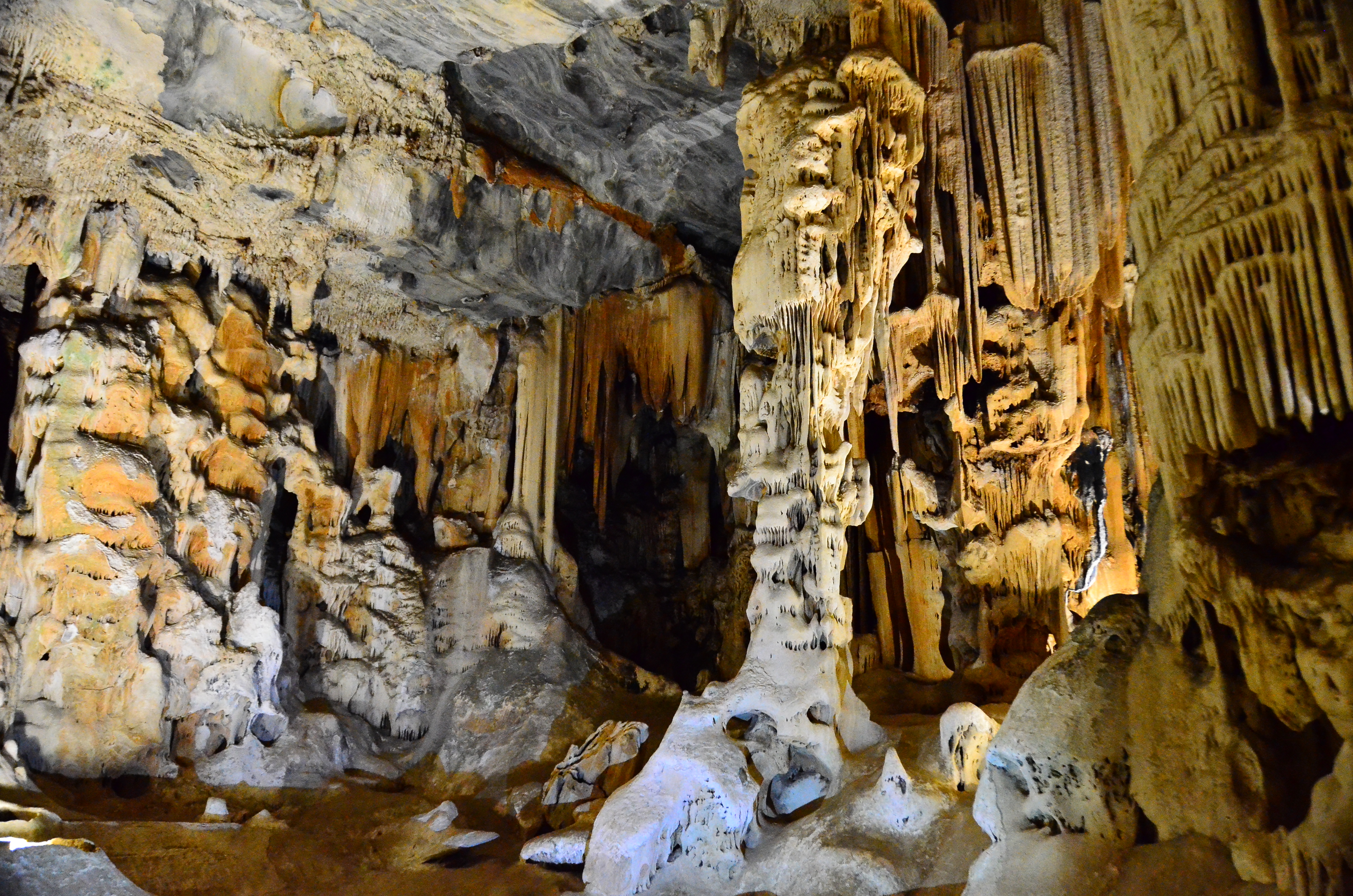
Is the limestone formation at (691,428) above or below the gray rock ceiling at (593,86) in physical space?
below

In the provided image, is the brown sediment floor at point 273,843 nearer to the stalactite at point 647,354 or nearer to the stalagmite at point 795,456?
the stalagmite at point 795,456

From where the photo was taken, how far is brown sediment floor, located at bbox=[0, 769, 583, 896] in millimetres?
6969

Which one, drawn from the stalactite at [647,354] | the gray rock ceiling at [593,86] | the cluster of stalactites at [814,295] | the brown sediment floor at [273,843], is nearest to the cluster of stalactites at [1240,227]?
the cluster of stalactites at [814,295]

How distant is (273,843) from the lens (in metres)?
7.68

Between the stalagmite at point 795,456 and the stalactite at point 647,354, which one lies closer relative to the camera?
the stalagmite at point 795,456

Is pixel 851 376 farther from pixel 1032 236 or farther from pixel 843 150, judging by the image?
pixel 1032 236

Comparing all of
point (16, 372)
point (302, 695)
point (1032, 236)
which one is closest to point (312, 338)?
point (16, 372)

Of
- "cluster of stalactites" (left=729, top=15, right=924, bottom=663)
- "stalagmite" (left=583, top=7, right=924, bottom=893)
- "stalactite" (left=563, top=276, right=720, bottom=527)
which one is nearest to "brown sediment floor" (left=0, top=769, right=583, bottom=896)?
"stalagmite" (left=583, top=7, right=924, bottom=893)

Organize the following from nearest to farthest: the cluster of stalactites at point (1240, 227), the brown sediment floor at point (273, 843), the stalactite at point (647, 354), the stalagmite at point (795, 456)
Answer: the cluster of stalactites at point (1240, 227) < the stalagmite at point (795, 456) < the brown sediment floor at point (273, 843) < the stalactite at point (647, 354)

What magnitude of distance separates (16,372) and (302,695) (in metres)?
4.68

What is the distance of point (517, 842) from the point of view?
8250 mm

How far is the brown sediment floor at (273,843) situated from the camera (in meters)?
6.97

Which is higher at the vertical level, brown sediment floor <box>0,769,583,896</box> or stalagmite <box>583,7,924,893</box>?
stalagmite <box>583,7,924,893</box>

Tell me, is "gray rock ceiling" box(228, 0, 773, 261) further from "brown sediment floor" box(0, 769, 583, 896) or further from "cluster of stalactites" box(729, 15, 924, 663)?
"brown sediment floor" box(0, 769, 583, 896)
